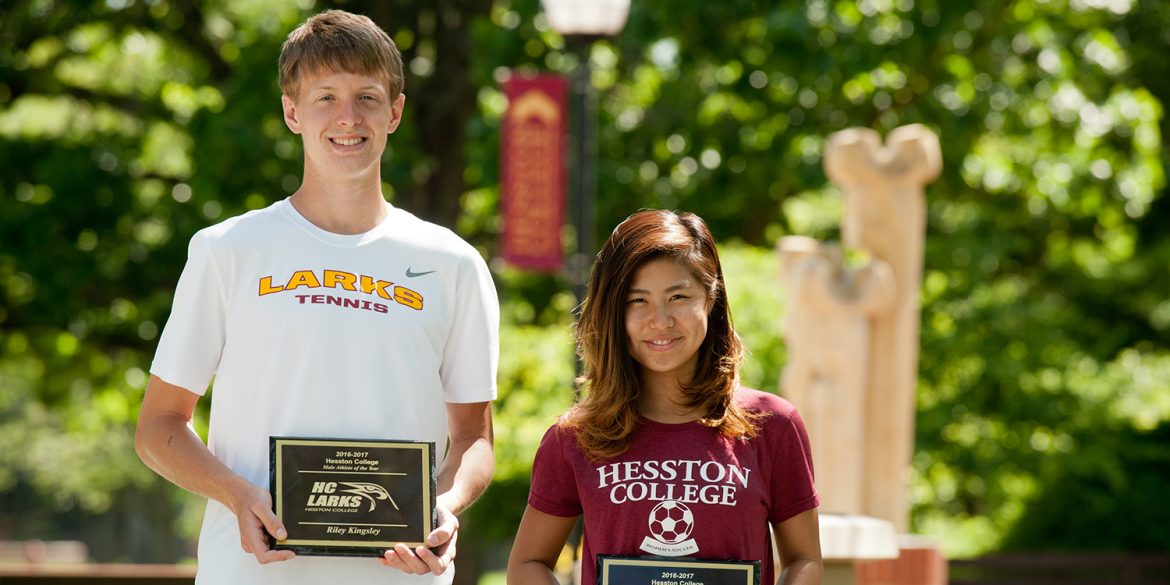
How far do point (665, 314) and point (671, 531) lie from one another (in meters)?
0.40

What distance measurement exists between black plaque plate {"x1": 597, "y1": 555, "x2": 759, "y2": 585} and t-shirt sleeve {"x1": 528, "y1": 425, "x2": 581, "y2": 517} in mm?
205

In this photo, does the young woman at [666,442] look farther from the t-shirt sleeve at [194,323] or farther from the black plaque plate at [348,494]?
the t-shirt sleeve at [194,323]

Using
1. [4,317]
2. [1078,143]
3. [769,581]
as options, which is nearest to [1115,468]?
[1078,143]

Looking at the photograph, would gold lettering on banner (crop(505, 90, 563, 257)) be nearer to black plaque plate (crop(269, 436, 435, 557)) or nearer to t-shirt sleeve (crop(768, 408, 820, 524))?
t-shirt sleeve (crop(768, 408, 820, 524))

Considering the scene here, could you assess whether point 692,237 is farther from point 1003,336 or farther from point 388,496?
point 1003,336

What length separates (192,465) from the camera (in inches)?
115

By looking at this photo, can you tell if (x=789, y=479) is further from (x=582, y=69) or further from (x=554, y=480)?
(x=582, y=69)

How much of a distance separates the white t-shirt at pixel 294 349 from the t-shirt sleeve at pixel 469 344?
0.09 m

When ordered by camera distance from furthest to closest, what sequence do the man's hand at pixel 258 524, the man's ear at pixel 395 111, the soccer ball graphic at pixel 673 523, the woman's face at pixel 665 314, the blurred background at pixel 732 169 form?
the blurred background at pixel 732 169 < the man's ear at pixel 395 111 < the woman's face at pixel 665 314 < the soccer ball graphic at pixel 673 523 < the man's hand at pixel 258 524

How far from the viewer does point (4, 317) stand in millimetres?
14125

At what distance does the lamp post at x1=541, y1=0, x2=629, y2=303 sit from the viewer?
928cm

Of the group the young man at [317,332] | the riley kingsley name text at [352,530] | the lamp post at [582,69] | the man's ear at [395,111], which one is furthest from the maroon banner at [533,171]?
the riley kingsley name text at [352,530]

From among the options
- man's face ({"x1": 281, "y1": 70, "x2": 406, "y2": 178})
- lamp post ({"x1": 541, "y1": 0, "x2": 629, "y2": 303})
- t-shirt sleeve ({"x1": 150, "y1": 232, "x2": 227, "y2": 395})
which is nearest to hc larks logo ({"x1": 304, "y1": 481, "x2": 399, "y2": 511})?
t-shirt sleeve ({"x1": 150, "y1": 232, "x2": 227, "y2": 395})

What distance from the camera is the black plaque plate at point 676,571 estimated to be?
290 cm
